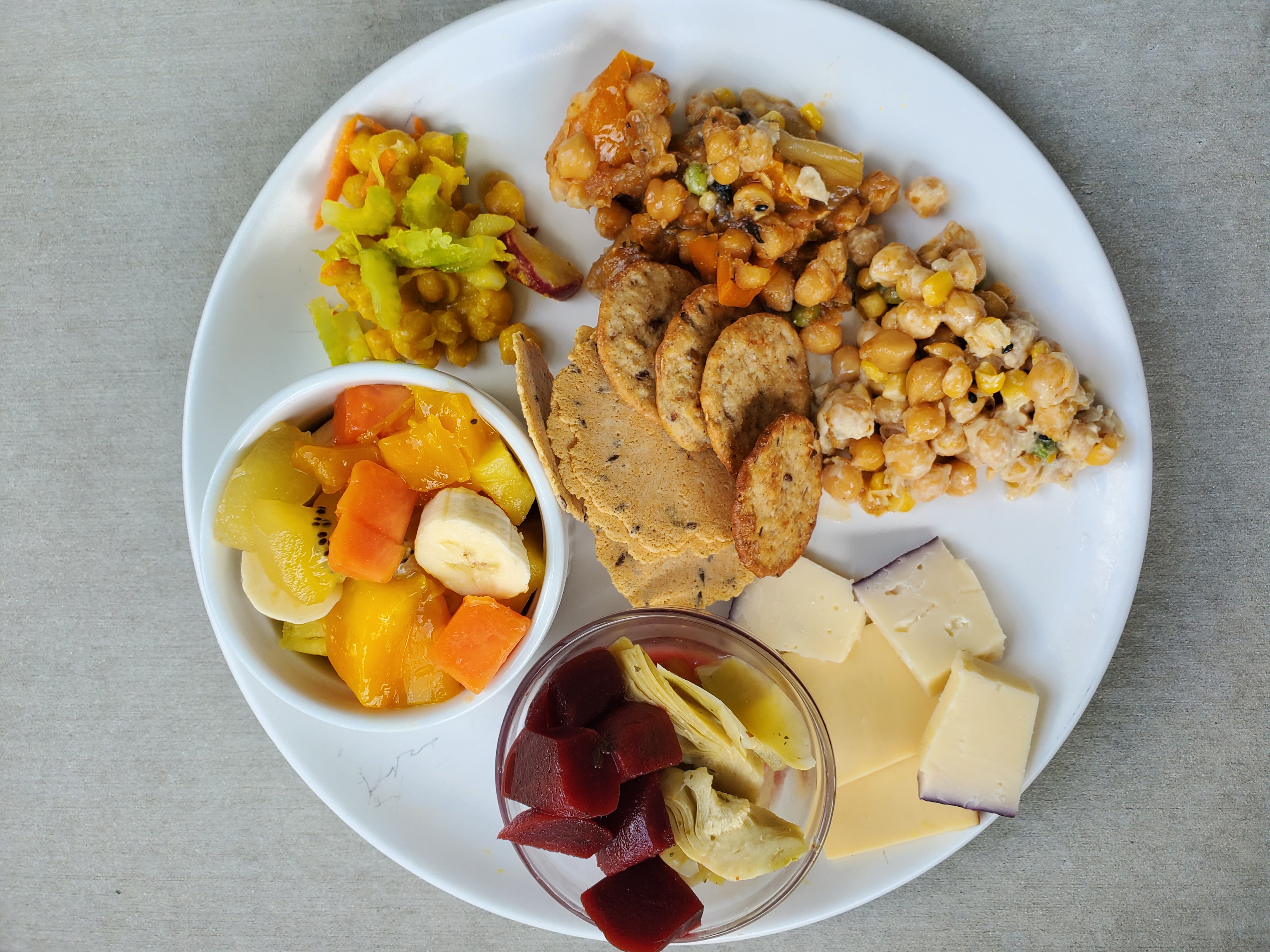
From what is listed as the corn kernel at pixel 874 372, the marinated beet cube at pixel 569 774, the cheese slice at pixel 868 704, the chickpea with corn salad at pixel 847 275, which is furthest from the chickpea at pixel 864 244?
the marinated beet cube at pixel 569 774

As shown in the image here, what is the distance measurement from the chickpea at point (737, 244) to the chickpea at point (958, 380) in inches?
21.6

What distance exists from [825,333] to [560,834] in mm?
1292

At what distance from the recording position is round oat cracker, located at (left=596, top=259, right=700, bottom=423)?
1.78m

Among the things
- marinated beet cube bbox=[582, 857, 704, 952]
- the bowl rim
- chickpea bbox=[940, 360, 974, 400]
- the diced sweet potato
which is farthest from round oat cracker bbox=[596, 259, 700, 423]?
marinated beet cube bbox=[582, 857, 704, 952]

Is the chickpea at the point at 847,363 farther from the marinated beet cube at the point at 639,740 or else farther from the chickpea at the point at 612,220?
the marinated beet cube at the point at 639,740

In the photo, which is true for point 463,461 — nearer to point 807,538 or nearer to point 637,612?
point 637,612

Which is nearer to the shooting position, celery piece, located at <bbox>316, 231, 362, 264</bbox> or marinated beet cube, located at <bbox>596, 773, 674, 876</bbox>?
marinated beet cube, located at <bbox>596, 773, 674, 876</bbox>

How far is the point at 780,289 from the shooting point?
6.23 feet

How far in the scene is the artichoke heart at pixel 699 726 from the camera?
1.70 metres

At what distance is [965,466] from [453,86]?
1590 mm

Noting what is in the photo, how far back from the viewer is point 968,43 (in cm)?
210

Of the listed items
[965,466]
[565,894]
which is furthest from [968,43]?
[565,894]

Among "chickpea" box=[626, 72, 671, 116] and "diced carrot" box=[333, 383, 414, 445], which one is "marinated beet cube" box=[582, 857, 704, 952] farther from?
"chickpea" box=[626, 72, 671, 116]

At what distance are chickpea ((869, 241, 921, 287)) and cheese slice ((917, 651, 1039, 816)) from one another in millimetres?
947
